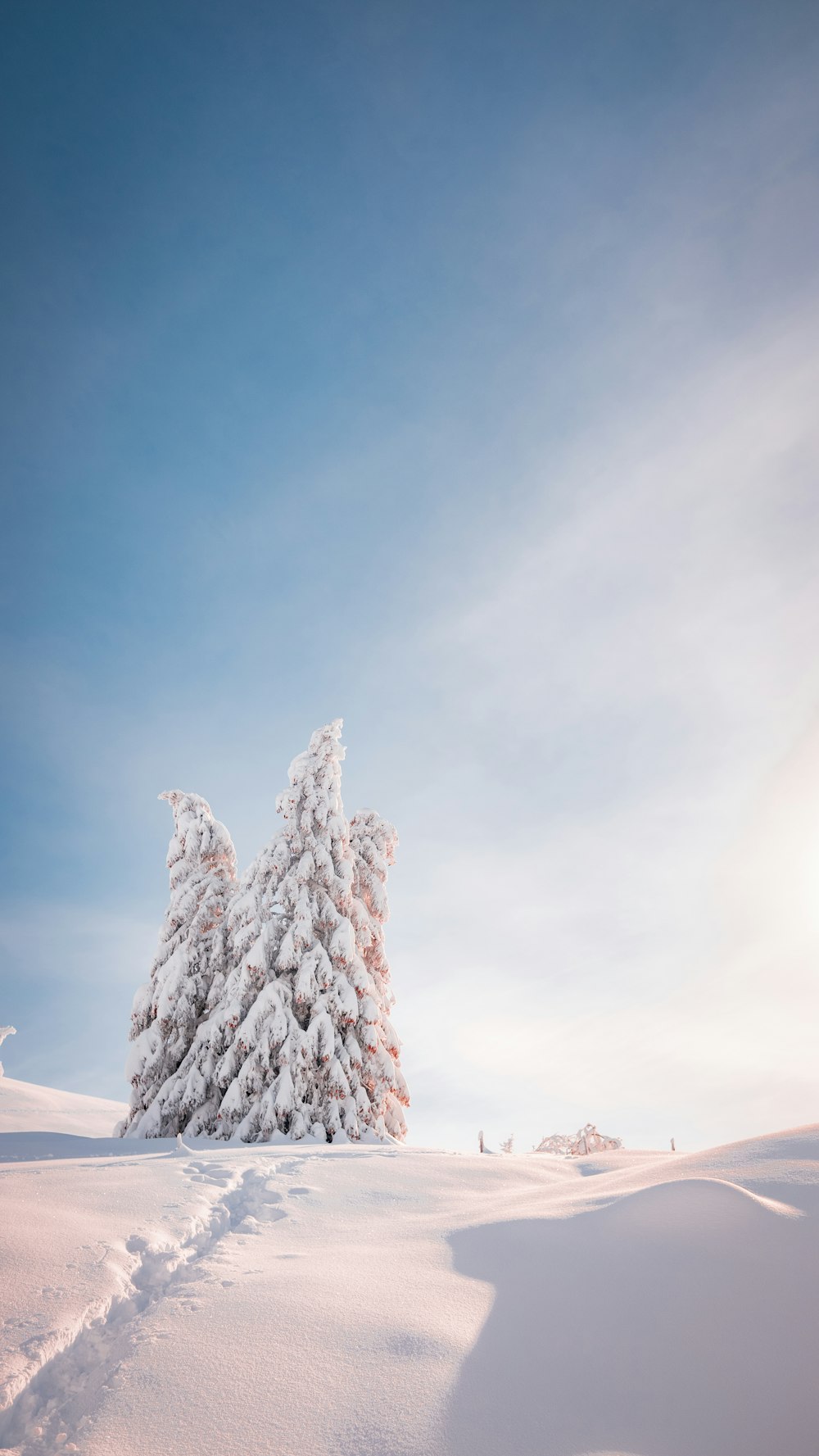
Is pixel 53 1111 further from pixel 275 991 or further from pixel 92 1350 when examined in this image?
pixel 92 1350

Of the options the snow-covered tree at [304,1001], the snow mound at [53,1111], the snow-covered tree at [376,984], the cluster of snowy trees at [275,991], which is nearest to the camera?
the snow-covered tree at [304,1001]

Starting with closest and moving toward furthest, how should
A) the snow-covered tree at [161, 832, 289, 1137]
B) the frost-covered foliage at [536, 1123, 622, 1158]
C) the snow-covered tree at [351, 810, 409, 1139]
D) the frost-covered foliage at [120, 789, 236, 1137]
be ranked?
the snow-covered tree at [161, 832, 289, 1137] < the frost-covered foliage at [120, 789, 236, 1137] < the snow-covered tree at [351, 810, 409, 1139] < the frost-covered foliage at [536, 1123, 622, 1158]

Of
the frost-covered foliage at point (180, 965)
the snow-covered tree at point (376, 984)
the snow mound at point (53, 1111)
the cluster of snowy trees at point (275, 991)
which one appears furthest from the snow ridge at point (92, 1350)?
the snow mound at point (53, 1111)

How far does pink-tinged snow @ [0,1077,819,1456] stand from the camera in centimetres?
320

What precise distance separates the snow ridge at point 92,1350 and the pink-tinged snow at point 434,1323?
0.05 ft

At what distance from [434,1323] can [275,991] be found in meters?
12.5

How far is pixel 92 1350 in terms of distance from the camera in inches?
153

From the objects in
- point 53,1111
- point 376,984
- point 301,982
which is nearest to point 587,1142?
point 376,984

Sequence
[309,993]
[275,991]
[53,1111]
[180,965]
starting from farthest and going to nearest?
[53,1111] → [180,965] → [309,993] → [275,991]

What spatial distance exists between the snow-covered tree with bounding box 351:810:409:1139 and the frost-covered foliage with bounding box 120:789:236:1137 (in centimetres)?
380

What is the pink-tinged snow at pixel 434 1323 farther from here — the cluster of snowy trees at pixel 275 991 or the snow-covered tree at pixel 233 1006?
the snow-covered tree at pixel 233 1006

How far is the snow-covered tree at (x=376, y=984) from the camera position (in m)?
16.5

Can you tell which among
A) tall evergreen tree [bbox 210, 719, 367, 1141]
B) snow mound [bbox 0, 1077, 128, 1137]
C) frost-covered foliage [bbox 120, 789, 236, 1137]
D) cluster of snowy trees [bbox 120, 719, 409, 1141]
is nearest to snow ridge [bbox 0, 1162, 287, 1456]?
tall evergreen tree [bbox 210, 719, 367, 1141]

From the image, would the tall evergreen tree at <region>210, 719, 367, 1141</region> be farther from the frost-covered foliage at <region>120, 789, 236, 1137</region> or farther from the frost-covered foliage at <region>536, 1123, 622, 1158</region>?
the frost-covered foliage at <region>536, 1123, 622, 1158</region>
